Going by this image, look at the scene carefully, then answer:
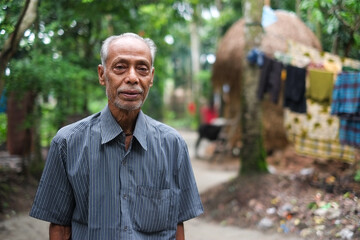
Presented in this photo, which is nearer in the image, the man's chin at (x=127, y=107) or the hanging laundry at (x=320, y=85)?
the man's chin at (x=127, y=107)

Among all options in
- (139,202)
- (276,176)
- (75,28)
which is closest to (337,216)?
(276,176)

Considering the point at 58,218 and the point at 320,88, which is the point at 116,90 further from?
the point at 320,88

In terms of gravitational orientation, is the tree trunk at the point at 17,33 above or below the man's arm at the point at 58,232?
above

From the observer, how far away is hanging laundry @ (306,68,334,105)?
21.2ft

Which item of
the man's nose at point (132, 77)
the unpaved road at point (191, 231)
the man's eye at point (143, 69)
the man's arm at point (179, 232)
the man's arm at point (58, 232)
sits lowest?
the unpaved road at point (191, 231)

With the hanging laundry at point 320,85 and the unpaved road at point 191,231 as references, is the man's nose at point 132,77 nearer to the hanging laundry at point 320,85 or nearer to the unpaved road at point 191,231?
the unpaved road at point 191,231

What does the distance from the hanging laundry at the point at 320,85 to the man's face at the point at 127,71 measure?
5.26 metres

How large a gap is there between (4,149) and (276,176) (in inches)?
208

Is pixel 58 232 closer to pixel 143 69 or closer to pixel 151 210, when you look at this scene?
pixel 151 210

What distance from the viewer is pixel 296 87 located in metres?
6.82

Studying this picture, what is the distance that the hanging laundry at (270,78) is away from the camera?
705 cm

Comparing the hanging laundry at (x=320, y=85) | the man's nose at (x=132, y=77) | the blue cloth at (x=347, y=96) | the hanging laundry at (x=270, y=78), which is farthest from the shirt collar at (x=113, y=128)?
the hanging laundry at (x=270, y=78)

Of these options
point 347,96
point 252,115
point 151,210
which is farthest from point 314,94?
point 151,210

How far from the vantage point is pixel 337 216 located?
5062mm
